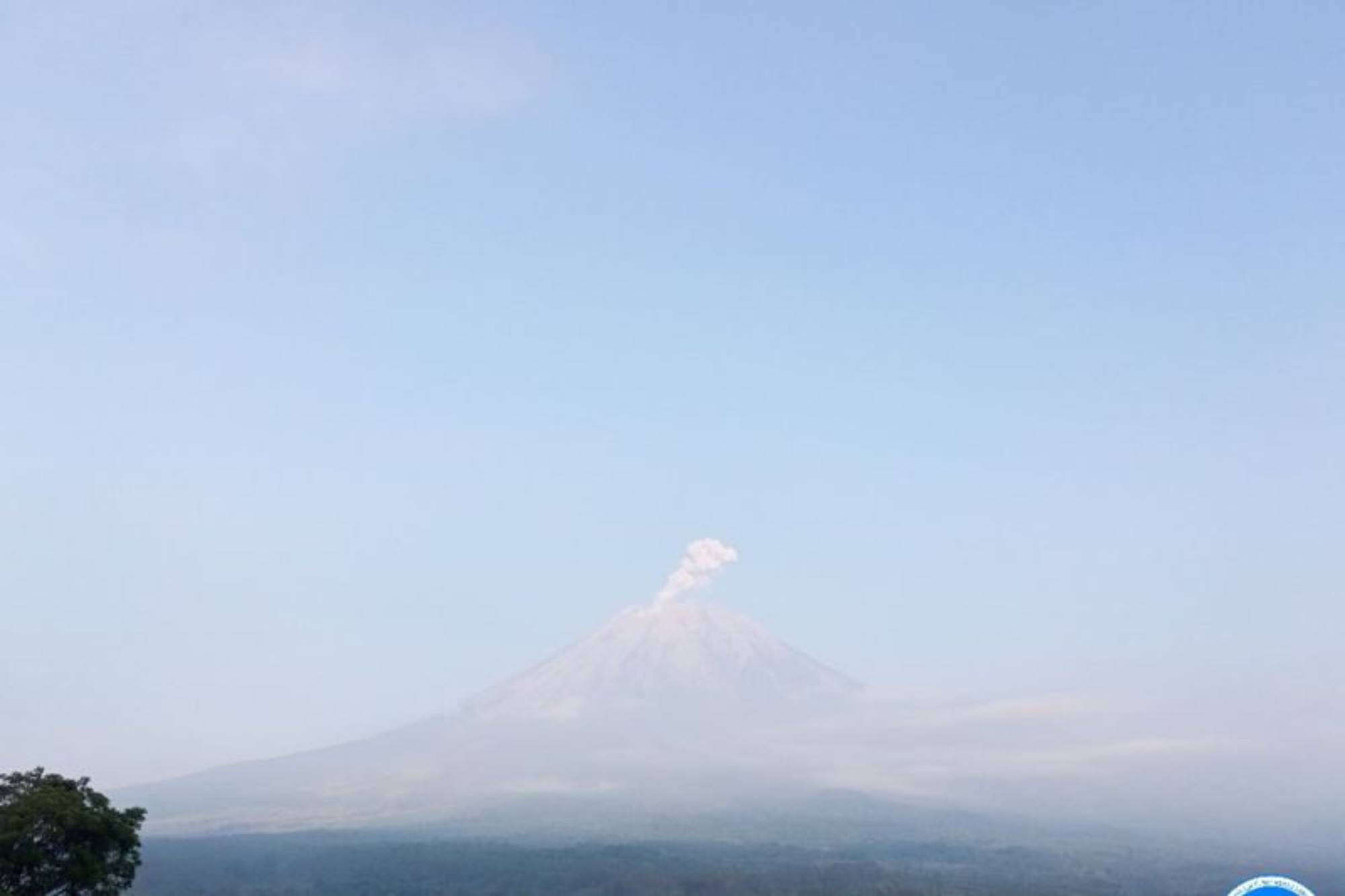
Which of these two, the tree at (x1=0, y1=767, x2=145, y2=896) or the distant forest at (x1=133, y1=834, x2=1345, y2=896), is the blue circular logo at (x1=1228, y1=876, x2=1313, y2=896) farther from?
the distant forest at (x1=133, y1=834, x2=1345, y2=896)

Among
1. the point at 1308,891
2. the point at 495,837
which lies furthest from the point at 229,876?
the point at 1308,891

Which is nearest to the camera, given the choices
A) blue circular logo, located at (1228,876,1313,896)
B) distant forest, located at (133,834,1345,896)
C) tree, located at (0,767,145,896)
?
blue circular logo, located at (1228,876,1313,896)

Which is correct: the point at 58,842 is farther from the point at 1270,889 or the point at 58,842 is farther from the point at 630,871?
the point at 630,871

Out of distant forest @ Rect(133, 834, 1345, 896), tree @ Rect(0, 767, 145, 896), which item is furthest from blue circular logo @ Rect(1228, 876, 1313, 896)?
distant forest @ Rect(133, 834, 1345, 896)

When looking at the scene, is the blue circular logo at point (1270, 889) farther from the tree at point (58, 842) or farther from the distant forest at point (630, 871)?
the distant forest at point (630, 871)

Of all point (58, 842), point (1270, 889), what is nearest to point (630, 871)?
point (58, 842)

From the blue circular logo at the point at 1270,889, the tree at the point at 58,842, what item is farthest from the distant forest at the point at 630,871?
the blue circular logo at the point at 1270,889

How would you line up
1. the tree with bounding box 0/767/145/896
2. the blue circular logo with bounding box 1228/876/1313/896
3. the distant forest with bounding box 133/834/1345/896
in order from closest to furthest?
the blue circular logo with bounding box 1228/876/1313/896 → the tree with bounding box 0/767/145/896 → the distant forest with bounding box 133/834/1345/896
